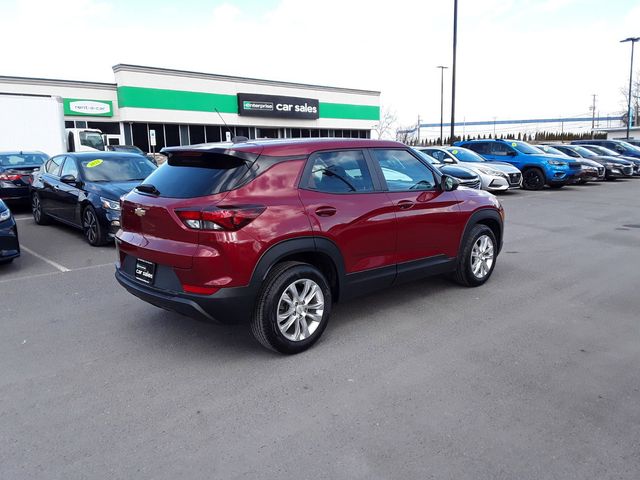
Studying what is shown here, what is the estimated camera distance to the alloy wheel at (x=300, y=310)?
13.5 ft

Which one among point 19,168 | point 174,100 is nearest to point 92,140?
point 174,100

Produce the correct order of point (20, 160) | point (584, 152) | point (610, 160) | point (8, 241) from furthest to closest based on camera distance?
point (584, 152)
point (610, 160)
point (20, 160)
point (8, 241)

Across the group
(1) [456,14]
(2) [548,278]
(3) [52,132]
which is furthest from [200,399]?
(1) [456,14]

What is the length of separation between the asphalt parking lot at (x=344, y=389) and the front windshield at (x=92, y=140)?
60.4 ft

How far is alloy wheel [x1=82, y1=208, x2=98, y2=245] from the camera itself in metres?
8.37

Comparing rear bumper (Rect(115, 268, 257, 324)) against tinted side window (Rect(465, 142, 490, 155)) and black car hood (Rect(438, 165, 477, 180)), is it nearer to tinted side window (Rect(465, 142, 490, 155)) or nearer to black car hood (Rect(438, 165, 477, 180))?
black car hood (Rect(438, 165, 477, 180))

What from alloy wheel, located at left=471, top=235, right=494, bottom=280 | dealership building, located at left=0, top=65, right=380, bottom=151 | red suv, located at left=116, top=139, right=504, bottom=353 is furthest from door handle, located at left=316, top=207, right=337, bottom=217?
dealership building, located at left=0, top=65, right=380, bottom=151

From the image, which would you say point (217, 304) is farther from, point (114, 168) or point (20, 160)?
point (20, 160)

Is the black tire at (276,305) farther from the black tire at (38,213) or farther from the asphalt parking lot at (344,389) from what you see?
the black tire at (38,213)

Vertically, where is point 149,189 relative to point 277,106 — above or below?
below

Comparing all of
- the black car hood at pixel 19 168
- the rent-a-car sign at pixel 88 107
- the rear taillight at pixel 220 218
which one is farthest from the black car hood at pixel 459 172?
the rent-a-car sign at pixel 88 107

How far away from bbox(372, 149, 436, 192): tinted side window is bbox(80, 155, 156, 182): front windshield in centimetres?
559

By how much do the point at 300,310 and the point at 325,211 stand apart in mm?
824

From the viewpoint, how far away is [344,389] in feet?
11.9
